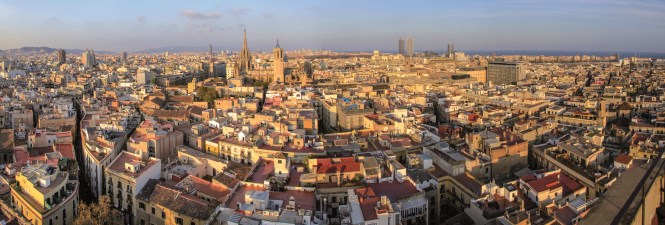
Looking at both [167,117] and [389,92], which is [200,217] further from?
[389,92]

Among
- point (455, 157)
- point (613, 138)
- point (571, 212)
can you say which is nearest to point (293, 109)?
point (455, 157)

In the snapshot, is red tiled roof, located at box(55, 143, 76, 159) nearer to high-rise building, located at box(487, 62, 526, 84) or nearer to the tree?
the tree

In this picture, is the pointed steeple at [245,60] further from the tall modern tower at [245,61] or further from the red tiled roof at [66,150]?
the red tiled roof at [66,150]

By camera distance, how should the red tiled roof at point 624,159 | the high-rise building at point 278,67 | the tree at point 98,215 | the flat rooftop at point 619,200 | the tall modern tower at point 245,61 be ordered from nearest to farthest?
the flat rooftop at point 619,200
the tree at point 98,215
the red tiled roof at point 624,159
the high-rise building at point 278,67
the tall modern tower at point 245,61

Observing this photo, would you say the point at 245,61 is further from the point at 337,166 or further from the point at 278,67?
the point at 337,166

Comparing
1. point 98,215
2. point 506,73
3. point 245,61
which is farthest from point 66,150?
point 506,73

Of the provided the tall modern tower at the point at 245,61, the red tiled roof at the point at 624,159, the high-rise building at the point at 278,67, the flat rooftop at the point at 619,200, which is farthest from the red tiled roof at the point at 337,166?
the tall modern tower at the point at 245,61

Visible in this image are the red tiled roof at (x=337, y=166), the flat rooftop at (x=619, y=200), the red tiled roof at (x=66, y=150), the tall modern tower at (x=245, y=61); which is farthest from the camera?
the tall modern tower at (x=245, y=61)
